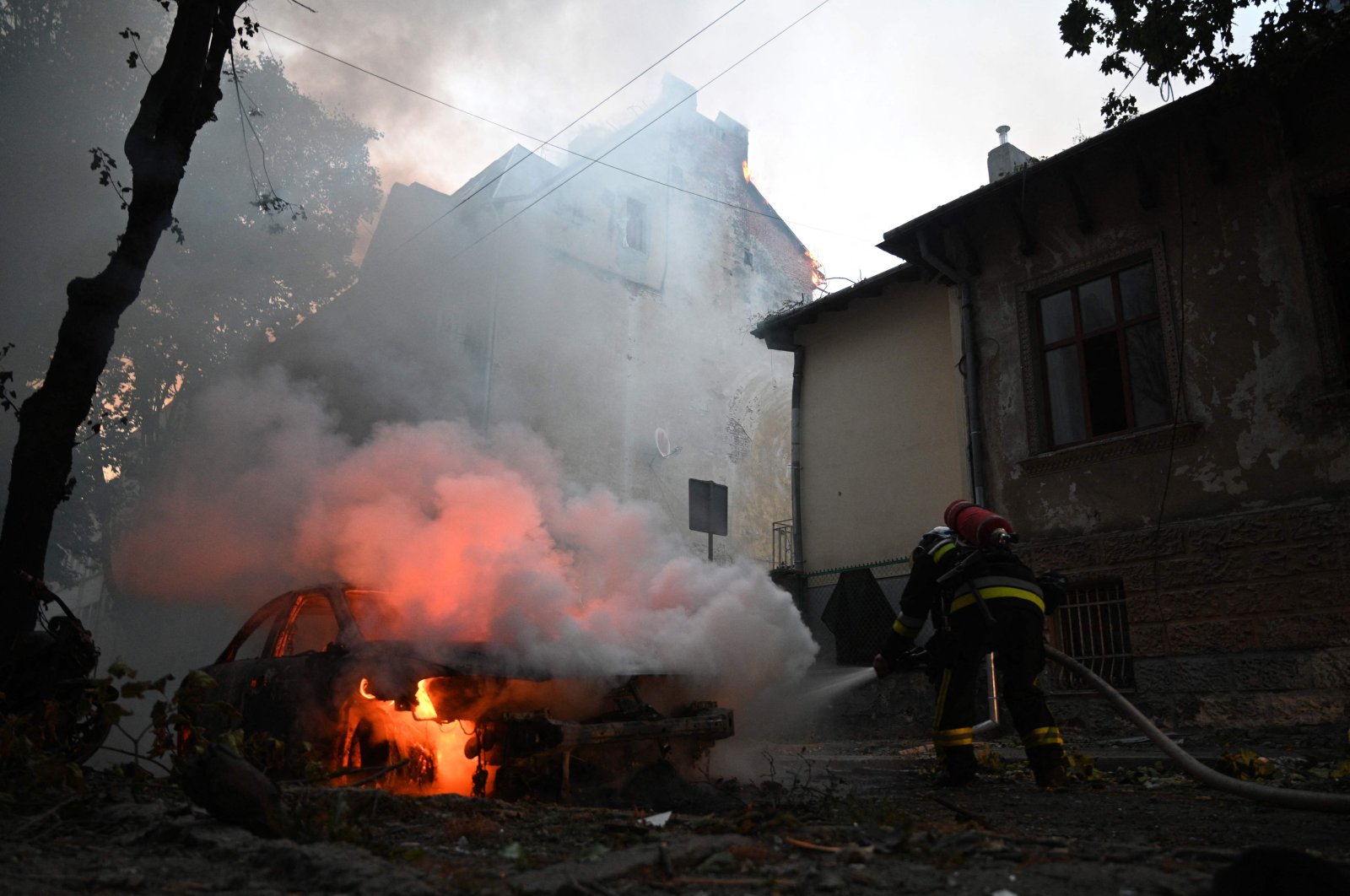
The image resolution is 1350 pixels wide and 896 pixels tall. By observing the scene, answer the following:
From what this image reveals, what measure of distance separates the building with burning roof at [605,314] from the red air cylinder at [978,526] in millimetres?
9153

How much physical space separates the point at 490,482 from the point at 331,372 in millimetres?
6507

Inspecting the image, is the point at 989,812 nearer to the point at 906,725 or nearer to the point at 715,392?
the point at 906,725

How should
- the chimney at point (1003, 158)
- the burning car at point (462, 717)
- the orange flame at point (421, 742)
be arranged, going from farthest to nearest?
the chimney at point (1003, 158) → the orange flame at point (421, 742) → the burning car at point (462, 717)

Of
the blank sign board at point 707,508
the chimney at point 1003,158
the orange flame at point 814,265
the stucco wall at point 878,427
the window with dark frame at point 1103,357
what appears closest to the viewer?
the window with dark frame at point 1103,357

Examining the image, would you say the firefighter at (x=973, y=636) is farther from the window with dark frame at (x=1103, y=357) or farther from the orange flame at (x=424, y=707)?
the window with dark frame at (x=1103, y=357)

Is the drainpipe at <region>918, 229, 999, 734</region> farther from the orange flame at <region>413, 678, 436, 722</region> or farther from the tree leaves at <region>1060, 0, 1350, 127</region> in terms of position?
the orange flame at <region>413, 678, 436, 722</region>

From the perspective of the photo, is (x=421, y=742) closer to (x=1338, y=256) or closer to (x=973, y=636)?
(x=973, y=636)

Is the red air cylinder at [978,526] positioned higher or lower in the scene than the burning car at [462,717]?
higher

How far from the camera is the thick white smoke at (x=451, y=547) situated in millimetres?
5648

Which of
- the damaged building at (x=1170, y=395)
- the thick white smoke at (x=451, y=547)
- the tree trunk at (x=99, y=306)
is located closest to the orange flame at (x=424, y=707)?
the thick white smoke at (x=451, y=547)

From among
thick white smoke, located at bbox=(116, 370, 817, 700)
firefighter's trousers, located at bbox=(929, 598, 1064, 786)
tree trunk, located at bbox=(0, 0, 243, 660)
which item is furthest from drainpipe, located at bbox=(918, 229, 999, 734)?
tree trunk, located at bbox=(0, 0, 243, 660)

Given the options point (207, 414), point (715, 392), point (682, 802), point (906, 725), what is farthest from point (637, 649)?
point (715, 392)

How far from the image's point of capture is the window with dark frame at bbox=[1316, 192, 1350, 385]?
7816 millimetres

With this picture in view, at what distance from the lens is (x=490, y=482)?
754cm
